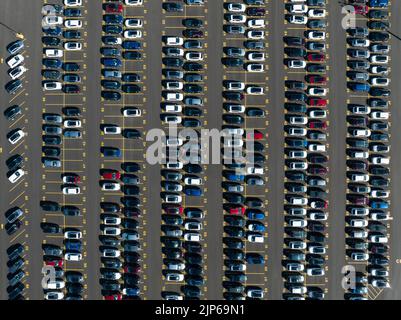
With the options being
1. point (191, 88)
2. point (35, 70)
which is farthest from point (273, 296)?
point (35, 70)

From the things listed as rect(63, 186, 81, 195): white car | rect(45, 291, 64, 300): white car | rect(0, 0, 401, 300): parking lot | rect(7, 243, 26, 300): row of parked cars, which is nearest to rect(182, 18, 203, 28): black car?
rect(0, 0, 401, 300): parking lot

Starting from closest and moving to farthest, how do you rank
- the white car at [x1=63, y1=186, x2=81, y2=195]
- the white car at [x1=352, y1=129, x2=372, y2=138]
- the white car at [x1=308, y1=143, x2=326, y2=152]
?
A: the white car at [x1=352, y1=129, x2=372, y2=138], the white car at [x1=308, y1=143, x2=326, y2=152], the white car at [x1=63, y1=186, x2=81, y2=195]

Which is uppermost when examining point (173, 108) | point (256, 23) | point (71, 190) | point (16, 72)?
point (256, 23)

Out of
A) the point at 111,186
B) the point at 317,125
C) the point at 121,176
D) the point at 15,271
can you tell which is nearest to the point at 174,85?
the point at 121,176

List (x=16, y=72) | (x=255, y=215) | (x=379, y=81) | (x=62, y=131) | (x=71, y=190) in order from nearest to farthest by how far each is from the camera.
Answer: (x=379, y=81) < (x=255, y=215) < (x=71, y=190) < (x=16, y=72) < (x=62, y=131)

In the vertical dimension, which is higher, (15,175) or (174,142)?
(174,142)

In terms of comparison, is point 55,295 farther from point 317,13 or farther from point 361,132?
point 317,13

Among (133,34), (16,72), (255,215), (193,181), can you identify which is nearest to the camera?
(255,215)

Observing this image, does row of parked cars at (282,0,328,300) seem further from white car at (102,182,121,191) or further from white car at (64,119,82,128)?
white car at (64,119,82,128)
